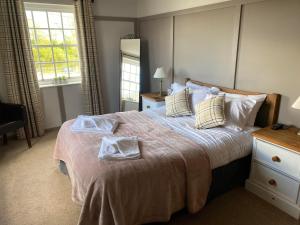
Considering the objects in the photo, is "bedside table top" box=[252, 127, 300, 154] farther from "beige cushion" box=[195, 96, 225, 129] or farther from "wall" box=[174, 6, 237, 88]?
"wall" box=[174, 6, 237, 88]

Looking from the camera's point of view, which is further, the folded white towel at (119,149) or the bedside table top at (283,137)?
the bedside table top at (283,137)

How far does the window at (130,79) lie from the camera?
431cm

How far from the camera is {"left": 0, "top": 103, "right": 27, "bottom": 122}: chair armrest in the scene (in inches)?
130

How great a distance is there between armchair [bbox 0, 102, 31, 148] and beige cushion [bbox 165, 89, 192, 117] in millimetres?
2147

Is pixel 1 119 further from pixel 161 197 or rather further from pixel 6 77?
pixel 161 197

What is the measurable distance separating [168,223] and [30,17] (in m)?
3.79

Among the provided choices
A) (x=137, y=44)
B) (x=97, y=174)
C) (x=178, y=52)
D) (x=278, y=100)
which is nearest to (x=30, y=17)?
(x=137, y=44)

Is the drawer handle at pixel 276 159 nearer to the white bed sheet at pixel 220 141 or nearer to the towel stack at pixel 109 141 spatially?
the white bed sheet at pixel 220 141

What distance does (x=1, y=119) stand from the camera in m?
3.44

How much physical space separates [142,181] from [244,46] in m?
2.03

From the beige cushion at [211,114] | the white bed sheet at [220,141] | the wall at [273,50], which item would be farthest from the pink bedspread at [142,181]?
the wall at [273,50]

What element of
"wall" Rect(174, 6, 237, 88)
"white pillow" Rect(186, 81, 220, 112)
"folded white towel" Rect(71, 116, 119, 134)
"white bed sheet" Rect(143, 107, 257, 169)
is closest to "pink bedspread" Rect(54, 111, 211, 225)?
"white bed sheet" Rect(143, 107, 257, 169)

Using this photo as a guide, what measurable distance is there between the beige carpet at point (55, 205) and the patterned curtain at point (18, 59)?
1.16 m

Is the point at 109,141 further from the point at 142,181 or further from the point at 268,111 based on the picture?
the point at 268,111
